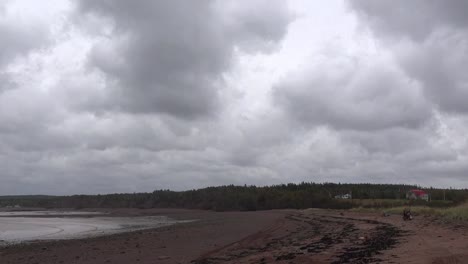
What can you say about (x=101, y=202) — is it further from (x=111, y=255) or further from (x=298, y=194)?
(x=111, y=255)

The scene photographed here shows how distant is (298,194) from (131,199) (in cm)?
7909

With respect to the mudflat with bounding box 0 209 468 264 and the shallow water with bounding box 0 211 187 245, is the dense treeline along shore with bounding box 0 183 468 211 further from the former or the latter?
the mudflat with bounding box 0 209 468 264

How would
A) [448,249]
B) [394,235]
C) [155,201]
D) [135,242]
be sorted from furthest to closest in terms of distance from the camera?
[155,201] < [135,242] < [394,235] < [448,249]

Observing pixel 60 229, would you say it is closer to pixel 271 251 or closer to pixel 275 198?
pixel 271 251

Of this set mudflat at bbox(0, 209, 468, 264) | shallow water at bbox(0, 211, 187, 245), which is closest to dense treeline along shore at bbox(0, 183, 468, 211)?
shallow water at bbox(0, 211, 187, 245)

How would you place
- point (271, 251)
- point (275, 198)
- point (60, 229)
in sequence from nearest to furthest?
point (271, 251) → point (60, 229) → point (275, 198)

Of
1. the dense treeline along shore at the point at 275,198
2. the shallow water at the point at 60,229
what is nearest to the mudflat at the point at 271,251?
the shallow water at the point at 60,229

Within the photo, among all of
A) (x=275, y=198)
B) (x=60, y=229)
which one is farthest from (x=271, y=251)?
(x=275, y=198)

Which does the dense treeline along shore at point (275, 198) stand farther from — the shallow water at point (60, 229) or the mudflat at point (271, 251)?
the mudflat at point (271, 251)

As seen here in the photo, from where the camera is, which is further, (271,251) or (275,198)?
(275,198)

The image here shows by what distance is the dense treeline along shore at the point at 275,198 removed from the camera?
3418 inches

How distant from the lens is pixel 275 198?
11281cm

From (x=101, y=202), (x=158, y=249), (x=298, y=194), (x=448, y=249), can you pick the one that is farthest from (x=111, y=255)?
(x=101, y=202)

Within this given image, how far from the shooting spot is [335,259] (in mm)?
16500
